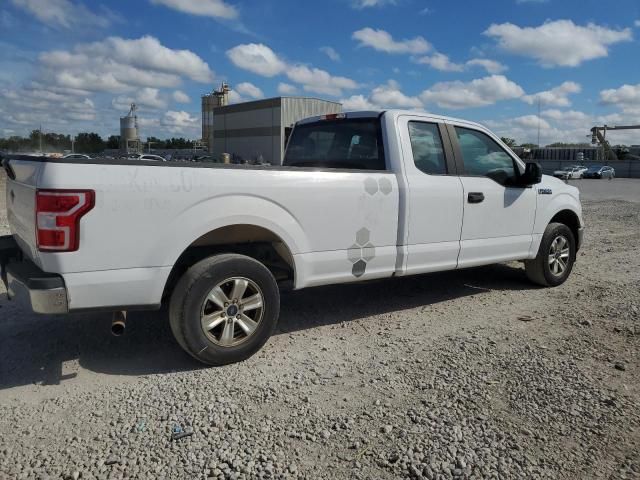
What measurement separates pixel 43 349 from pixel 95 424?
1.43 metres

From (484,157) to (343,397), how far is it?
10.8 feet

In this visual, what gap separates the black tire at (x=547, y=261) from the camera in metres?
6.15

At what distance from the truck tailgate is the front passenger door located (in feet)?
12.3

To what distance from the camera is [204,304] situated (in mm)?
3705

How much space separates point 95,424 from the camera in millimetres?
3098

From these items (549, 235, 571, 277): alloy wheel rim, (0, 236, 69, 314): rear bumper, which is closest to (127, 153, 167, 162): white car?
(0, 236, 69, 314): rear bumper

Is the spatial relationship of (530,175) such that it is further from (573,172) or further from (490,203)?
(573,172)

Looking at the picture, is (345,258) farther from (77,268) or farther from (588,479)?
(588,479)

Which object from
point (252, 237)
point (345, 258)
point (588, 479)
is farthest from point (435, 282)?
point (588, 479)

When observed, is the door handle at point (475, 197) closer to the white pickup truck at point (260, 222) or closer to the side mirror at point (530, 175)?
the white pickup truck at point (260, 222)

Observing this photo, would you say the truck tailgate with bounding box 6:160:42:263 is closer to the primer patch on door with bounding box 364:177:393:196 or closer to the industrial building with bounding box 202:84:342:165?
the primer patch on door with bounding box 364:177:393:196

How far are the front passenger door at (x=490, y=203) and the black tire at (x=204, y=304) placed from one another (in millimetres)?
2247

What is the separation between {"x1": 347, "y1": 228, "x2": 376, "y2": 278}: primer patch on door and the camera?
4.45m

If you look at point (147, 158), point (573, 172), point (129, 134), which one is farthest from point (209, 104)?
point (147, 158)
